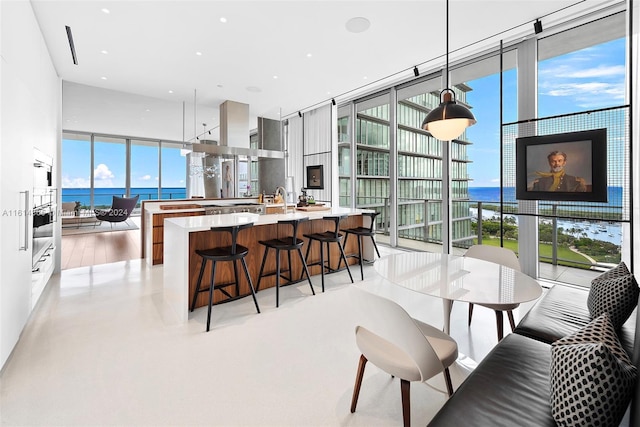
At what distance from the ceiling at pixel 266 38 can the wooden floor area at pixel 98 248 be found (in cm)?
304

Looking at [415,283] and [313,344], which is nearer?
[415,283]

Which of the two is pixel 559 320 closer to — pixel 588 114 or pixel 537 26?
pixel 588 114

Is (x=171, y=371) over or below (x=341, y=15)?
below

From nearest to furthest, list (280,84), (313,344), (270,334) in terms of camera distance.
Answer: (313,344) → (270,334) → (280,84)

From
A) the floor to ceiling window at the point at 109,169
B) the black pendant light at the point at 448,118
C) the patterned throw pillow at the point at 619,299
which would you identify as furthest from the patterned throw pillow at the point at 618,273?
the floor to ceiling window at the point at 109,169

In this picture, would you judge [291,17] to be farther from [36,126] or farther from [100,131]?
[100,131]

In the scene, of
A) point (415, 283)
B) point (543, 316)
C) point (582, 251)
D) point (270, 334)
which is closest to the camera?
point (415, 283)

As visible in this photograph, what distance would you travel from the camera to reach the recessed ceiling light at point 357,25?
11.1 ft

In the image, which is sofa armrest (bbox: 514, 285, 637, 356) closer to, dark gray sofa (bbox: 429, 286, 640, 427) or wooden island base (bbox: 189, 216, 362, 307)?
dark gray sofa (bbox: 429, 286, 640, 427)

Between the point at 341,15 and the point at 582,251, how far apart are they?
3959 mm

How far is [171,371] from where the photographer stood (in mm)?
2078

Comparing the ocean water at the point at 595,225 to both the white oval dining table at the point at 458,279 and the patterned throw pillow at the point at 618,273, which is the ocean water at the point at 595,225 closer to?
the patterned throw pillow at the point at 618,273

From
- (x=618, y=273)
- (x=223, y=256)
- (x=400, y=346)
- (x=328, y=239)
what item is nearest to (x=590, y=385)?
(x=400, y=346)

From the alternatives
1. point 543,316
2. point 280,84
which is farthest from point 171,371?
point 280,84
